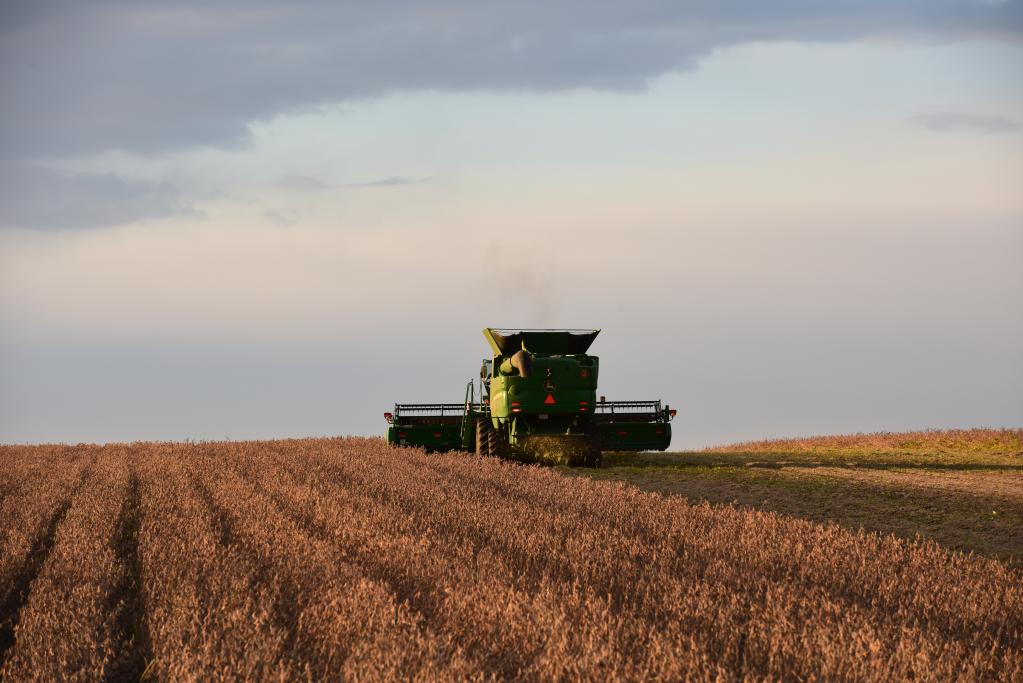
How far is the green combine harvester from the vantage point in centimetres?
2173

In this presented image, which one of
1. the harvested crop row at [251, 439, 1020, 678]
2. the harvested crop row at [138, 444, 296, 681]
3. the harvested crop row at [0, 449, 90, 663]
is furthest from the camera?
the harvested crop row at [0, 449, 90, 663]

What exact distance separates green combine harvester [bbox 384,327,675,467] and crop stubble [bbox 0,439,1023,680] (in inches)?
356

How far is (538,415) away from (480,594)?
15.1 metres

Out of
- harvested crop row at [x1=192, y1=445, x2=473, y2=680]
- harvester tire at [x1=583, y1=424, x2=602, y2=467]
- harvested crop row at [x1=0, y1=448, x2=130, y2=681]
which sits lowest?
harvested crop row at [x1=0, y1=448, x2=130, y2=681]

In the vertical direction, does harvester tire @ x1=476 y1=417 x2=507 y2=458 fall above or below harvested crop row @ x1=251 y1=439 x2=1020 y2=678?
above

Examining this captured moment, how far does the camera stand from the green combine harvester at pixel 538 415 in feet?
71.3

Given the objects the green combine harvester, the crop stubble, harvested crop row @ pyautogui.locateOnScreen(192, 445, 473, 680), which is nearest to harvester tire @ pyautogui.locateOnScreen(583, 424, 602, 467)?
the green combine harvester

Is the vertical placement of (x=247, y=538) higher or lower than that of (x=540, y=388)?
lower

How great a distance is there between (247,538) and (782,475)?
1293 centimetres

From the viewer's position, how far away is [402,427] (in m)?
24.2

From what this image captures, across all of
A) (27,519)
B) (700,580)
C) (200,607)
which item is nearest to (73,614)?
(200,607)

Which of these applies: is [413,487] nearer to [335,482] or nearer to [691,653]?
[335,482]

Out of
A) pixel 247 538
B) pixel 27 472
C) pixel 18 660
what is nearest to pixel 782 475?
pixel 247 538

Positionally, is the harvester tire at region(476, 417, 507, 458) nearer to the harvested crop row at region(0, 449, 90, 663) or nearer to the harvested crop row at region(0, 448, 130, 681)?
the harvested crop row at region(0, 449, 90, 663)
